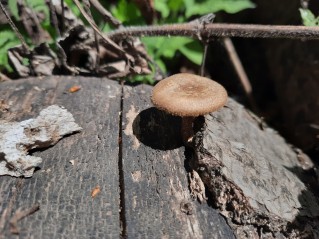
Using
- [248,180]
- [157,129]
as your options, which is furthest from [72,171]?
[248,180]

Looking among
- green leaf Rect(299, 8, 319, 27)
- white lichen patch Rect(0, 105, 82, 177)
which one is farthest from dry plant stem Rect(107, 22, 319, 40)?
white lichen patch Rect(0, 105, 82, 177)

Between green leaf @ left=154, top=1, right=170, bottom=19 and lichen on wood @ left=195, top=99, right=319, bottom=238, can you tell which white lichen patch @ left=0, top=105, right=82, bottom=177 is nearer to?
lichen on wood @ left=195, top=99, right=319, bottom=238

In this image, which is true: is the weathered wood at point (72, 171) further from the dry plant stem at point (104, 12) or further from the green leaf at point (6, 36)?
the dry plant stem at point (104, 12)

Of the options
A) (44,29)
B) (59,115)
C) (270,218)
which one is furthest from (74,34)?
(270,218)

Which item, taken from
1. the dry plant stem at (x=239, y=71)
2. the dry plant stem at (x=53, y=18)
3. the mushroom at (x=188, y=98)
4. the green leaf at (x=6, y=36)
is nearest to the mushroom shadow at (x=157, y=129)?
the mushroom at (x=188, y=98)

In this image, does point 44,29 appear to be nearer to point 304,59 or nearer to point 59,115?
point 59,115

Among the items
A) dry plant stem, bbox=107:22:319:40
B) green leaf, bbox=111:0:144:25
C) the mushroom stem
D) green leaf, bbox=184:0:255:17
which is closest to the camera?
the mushroom stem
